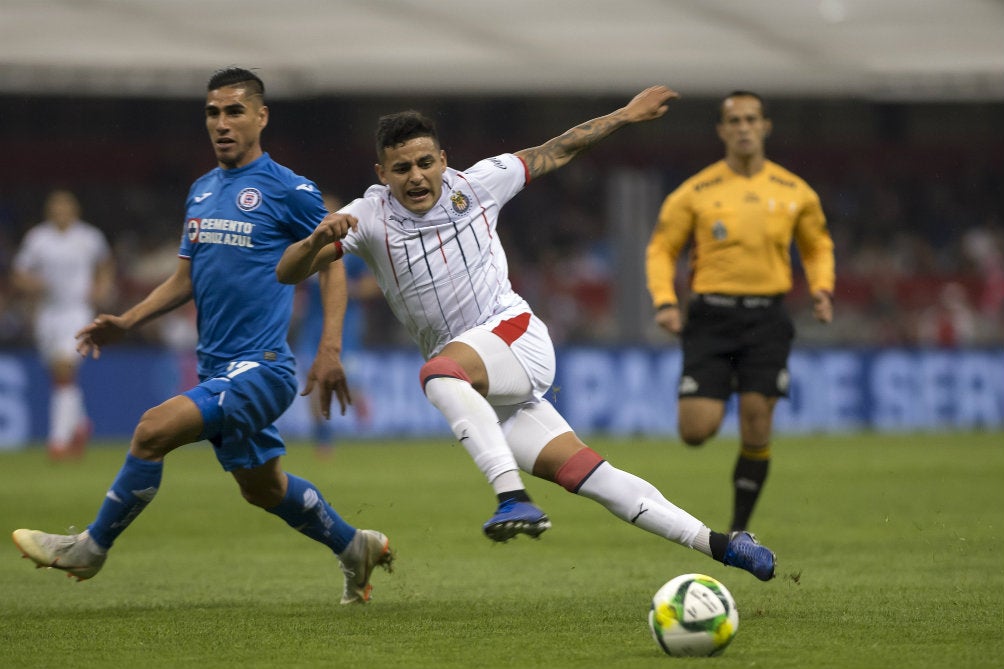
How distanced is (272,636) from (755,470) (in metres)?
3.53

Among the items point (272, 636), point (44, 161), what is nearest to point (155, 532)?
point (272, 636)

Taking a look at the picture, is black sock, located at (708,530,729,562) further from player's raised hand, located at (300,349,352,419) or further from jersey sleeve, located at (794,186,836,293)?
jersey sleeve, located at (794,186,836,293)

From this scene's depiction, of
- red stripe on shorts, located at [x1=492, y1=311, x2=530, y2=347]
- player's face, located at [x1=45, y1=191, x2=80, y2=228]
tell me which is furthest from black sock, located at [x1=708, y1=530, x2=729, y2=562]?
player's face, located at [x1=45, y1=191, x2=80, y2=228]

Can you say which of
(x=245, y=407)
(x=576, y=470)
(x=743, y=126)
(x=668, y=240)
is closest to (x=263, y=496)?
(x=245, y=407)

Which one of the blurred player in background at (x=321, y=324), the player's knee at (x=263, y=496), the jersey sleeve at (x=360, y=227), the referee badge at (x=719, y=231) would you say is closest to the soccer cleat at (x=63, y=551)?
the player's knee at (x=263, y=496)

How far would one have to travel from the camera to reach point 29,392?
17.5m

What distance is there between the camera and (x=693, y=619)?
5.32m

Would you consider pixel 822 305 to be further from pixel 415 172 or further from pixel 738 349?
pixel 415 172

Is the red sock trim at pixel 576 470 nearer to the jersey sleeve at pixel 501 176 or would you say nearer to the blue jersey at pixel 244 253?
the jersey sleeve at pixel 501 176

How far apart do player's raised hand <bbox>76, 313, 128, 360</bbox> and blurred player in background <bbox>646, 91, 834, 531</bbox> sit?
3208 millimetres

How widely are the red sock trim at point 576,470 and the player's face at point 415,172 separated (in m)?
1.14

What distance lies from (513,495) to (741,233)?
3.72 m

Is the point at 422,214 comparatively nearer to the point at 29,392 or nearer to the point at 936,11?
the point at 29,392

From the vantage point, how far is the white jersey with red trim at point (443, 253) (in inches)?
247
